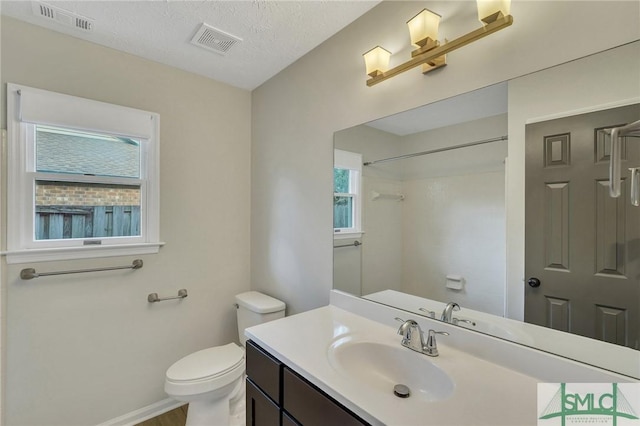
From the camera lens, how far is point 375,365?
1.15 m

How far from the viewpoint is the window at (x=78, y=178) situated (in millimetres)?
1547

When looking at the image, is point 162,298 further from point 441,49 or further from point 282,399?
point 441,49

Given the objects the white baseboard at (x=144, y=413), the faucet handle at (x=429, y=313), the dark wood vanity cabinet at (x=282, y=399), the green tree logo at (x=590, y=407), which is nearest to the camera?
the green tree logo at (x=590, y=407)

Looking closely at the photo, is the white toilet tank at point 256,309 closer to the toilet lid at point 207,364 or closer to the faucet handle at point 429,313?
the toilet lid at point 207,364

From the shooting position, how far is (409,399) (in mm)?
813

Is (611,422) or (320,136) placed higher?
(320,136)

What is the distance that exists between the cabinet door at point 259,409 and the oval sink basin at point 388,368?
32 cm

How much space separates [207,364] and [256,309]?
1.39 feet

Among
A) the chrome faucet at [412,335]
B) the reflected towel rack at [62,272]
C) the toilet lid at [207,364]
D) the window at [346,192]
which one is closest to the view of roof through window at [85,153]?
the reflected towel rack at [62,272]

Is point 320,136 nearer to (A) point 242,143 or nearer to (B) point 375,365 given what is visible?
(A) point 242,143

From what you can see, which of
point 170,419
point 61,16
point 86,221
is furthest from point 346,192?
point 170,419

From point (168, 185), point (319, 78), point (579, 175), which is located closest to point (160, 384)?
point (168, 185)

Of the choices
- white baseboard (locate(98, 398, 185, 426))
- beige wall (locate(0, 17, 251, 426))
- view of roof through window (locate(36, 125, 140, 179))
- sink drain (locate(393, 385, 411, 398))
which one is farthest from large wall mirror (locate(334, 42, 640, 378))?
white baseboard (locate(98, 398, 185, 426))

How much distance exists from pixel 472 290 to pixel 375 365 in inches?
19.8
